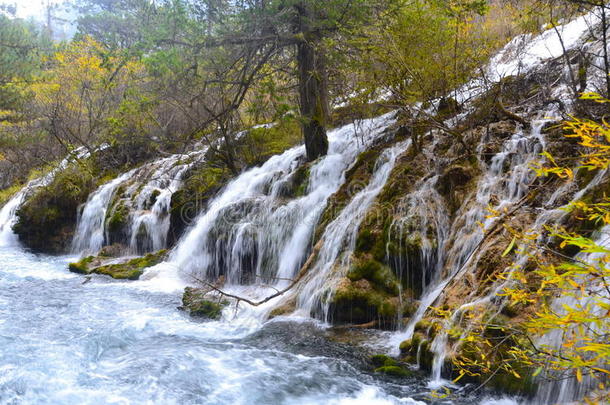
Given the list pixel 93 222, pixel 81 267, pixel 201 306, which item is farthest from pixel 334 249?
pixel 93 222

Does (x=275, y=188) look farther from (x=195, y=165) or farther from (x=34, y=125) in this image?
(x=34, y=125)

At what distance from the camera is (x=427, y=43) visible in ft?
27.1

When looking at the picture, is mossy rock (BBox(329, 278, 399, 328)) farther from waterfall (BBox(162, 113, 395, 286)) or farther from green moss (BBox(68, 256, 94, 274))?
green moss (BBox(68, 256, 94, 274))

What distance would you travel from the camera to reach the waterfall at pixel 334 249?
276 inches

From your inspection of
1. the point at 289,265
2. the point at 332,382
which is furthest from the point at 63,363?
the point at 289,265

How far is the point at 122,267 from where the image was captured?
1130cm

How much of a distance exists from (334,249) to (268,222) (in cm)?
231

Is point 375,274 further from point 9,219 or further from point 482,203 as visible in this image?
point 9,219

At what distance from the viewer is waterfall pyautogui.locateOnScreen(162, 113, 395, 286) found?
8930 mm

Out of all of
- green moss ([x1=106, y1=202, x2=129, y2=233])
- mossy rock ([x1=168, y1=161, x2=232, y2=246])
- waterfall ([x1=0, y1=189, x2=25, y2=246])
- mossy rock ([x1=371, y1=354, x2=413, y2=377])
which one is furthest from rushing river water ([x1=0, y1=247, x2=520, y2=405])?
waterfall ([x1=0, y1=189, x2=25, y2=246])

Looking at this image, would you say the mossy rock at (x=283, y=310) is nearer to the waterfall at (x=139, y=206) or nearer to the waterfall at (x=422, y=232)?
the waterfall at (x=422, y=232)

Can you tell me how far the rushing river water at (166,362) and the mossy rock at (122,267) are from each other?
6.90 ft

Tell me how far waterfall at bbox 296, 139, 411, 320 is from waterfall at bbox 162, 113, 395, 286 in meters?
0.77

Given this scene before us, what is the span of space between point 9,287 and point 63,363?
18.2 feet
